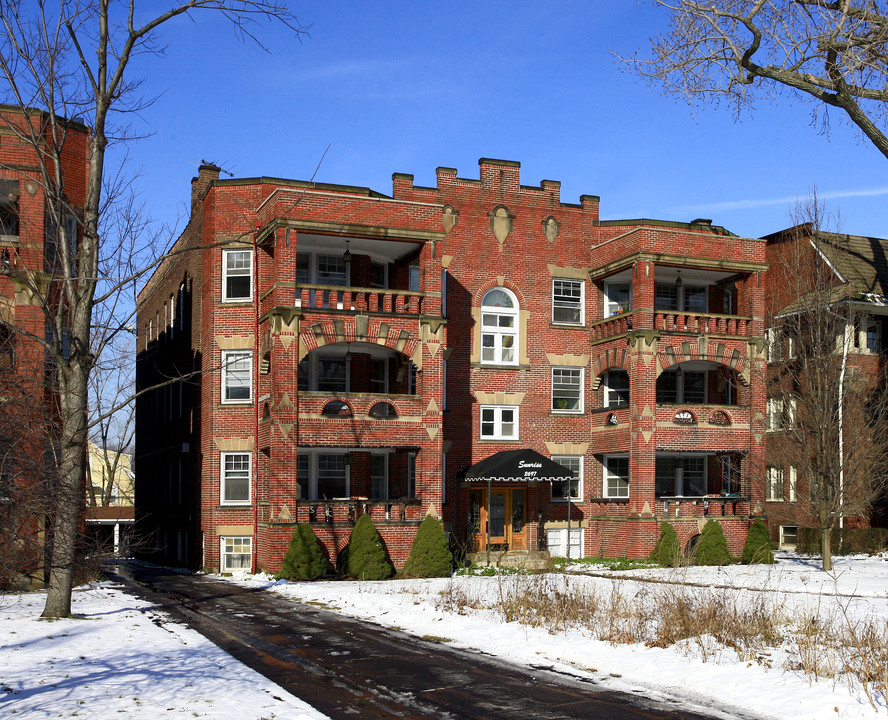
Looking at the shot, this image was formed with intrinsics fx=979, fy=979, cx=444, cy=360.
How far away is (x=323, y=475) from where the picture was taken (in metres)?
32.6

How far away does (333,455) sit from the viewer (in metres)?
32.7

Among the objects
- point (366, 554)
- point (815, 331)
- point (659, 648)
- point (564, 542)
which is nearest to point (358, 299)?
point (366, 554)

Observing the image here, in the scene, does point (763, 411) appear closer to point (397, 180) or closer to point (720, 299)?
point (720, 299)

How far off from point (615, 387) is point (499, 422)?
4.80m

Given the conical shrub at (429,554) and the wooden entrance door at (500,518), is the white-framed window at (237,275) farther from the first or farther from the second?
the wooden entrance door at (500,518)

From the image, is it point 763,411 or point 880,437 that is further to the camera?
point 763,411

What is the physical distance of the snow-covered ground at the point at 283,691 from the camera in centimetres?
1099

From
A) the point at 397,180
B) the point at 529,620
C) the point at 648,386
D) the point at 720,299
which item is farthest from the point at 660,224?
the point at 529,620

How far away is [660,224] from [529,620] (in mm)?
23334

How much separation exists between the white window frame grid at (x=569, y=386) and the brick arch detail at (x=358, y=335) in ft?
24.3

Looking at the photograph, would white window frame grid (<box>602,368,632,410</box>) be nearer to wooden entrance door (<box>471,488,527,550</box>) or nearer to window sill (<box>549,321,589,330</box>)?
window sill (<box>549,321,589,330</box>)

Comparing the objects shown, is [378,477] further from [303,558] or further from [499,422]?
[303,558]

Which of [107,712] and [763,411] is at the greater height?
[763,411]

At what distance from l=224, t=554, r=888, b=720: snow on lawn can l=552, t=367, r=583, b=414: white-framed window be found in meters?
10.3
